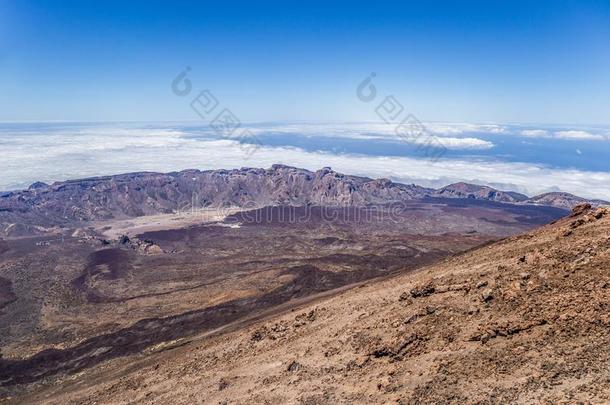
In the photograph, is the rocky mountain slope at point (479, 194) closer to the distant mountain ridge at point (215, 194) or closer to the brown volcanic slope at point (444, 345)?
the distant mountain ridge at point (215, 194)

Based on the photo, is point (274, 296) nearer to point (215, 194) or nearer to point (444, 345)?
point (444, 345)

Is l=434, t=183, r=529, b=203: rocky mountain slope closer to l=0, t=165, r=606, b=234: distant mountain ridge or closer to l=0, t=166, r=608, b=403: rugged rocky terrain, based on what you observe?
l=0, t=165, r=606, b=234: distant mountain ridge

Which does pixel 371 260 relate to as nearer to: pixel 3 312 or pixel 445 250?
pixel 445 250

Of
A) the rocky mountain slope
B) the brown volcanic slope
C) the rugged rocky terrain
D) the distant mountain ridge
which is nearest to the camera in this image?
the brown volcanic slope

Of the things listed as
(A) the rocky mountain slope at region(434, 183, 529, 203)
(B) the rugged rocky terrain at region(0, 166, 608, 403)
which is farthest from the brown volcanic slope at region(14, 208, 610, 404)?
(A) the rocky mountain slope at region(434, 183, 529, 203)

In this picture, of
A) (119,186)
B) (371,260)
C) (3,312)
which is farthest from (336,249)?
(119,186)
